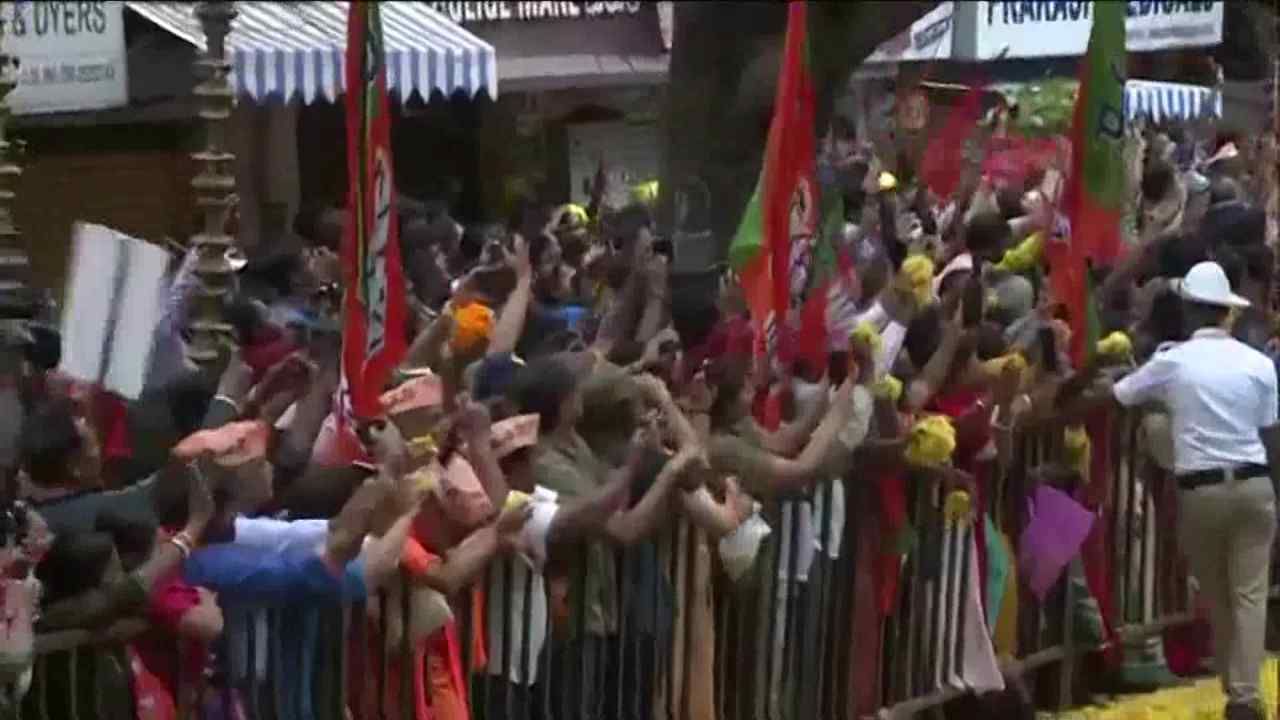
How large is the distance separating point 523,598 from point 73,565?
154 centimetres

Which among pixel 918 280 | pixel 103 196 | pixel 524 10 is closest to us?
pixel 918 280

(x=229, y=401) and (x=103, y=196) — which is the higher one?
(x=229, y=401)

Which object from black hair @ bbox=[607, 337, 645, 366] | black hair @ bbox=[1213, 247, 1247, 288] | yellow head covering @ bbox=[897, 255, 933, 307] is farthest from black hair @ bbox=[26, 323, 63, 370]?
black hair @ bbox=[1213, 247, 1247, 288]

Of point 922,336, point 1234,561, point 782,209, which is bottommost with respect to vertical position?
point 1234,561

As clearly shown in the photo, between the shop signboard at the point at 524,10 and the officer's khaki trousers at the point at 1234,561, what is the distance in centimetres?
1087

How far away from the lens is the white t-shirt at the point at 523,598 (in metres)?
7.48

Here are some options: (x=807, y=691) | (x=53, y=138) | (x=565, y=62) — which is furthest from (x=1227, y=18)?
(x=807, y=691)

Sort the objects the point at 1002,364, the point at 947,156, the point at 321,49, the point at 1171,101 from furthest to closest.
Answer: the point at 1171,101
the point at 321,49
the point at 947,156
the point at 1002,364

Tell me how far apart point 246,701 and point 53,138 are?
11807mm

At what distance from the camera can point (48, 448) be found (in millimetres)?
6902

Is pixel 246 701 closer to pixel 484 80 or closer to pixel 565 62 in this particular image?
pixel 484 80

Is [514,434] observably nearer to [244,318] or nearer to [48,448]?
[48,448]

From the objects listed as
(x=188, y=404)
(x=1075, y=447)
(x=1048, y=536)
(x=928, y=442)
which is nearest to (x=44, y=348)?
(x=188, y=404)

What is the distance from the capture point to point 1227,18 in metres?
26.3
